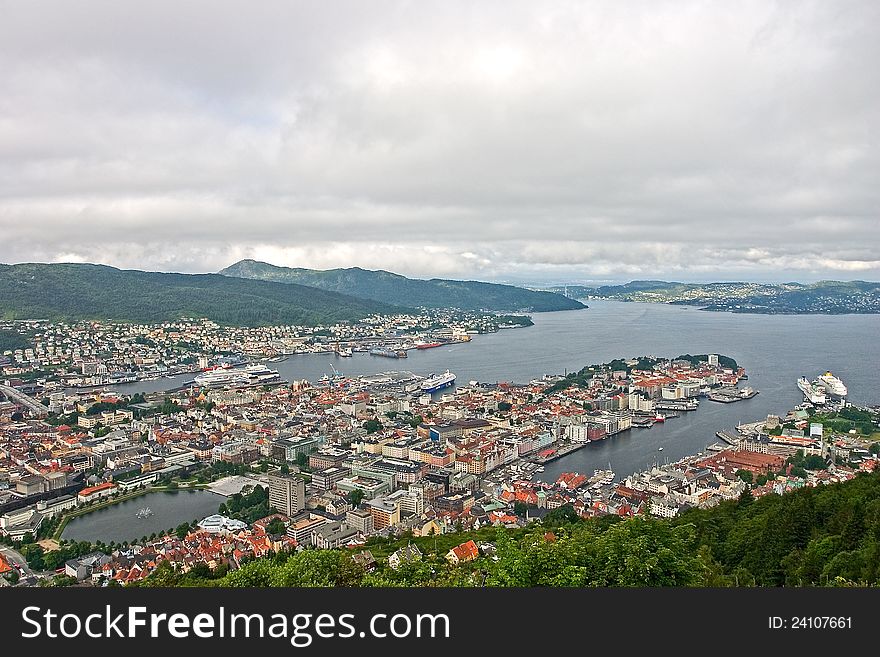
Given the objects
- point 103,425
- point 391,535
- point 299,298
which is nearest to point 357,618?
point 391,535

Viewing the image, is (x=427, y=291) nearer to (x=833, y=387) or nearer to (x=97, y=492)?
(x=833, y=387)

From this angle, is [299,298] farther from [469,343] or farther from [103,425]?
[103,425]

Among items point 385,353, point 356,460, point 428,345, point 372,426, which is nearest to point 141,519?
point 356,460

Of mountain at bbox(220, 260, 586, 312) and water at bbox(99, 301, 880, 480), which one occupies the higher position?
mountain at bbox(220, 260, 586, 312)

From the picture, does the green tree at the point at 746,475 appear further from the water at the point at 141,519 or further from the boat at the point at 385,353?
the boat at the point at 385,353

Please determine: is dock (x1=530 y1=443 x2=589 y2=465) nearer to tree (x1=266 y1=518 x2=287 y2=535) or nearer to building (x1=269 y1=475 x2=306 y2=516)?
building (x1=269 y1=475 x2=306 y2=516)

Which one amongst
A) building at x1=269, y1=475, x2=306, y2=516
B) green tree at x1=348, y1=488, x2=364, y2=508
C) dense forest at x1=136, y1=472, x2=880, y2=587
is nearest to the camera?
dense forest at x1=136, y1=472, x2=880, y2=587

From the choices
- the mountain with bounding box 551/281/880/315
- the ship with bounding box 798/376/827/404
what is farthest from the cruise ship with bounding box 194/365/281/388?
the mountain with bounding box 551/281/880/315
